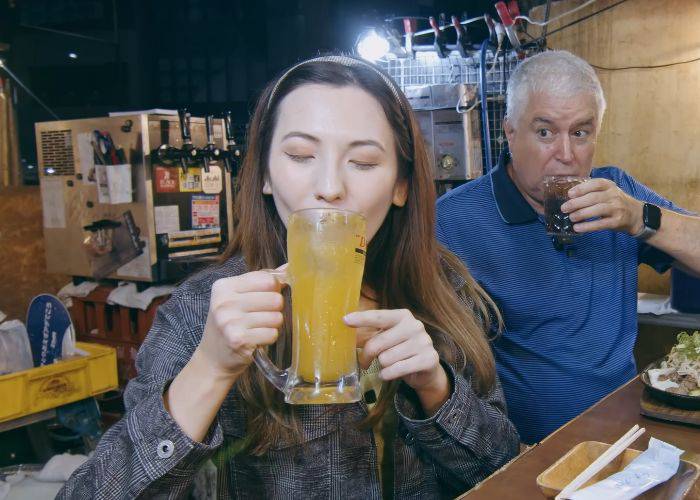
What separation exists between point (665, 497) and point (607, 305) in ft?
4.80

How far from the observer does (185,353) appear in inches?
51.7

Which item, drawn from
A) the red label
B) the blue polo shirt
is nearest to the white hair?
the blue polo shirt

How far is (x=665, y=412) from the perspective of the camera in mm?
1684

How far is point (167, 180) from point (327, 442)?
367 cm

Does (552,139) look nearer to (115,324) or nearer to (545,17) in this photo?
(545,17)

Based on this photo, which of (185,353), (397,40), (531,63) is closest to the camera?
(185,353)

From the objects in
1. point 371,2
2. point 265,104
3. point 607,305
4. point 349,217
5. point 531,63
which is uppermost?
point 371,2

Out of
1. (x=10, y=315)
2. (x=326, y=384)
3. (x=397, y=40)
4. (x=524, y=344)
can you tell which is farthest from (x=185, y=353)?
(x=397, y=40)

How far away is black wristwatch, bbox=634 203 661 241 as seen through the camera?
7.58 feet

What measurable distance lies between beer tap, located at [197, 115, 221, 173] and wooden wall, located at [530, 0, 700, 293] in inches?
117

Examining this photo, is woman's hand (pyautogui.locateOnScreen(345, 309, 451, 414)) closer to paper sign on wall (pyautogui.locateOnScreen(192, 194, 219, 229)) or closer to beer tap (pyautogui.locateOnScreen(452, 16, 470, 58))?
paper sign on wall (pyautogui.locateOnScreen(192, 194, 219, 229))

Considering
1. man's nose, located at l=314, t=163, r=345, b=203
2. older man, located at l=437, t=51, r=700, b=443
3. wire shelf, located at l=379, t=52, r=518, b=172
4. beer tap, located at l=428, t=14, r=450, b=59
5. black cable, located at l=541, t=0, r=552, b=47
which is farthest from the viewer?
wire shelf, located at l=379, t=52, r=518, b=172

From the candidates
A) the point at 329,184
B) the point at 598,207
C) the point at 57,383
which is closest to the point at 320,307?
the point at 329,184

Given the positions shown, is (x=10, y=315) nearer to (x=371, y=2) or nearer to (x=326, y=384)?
(x=326, y=384)
